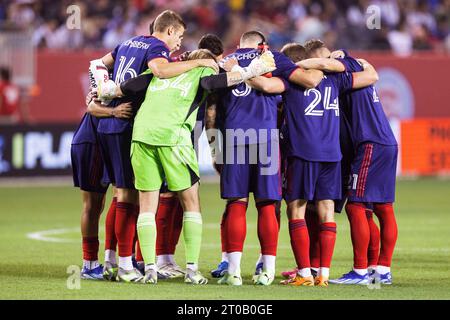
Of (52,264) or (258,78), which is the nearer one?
(258,78)

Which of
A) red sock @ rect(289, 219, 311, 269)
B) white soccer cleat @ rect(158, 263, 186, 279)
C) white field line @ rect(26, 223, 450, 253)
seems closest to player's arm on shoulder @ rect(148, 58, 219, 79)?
red sock @ rect(289, 219, 311, 269)

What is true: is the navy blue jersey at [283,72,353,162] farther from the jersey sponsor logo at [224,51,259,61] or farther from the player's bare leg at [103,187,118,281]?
the player's bare leg at [103,187,118,281]

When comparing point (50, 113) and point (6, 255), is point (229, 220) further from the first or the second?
point (50, 113)

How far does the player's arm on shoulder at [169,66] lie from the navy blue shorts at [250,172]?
79cm

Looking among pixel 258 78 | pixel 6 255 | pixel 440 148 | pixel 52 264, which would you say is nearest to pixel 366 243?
pixel 258 78

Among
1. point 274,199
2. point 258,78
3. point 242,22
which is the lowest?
point 274,199

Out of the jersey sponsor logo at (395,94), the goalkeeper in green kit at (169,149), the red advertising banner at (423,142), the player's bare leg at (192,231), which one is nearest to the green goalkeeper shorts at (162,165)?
the goalkeeper in green kit at (169,149)

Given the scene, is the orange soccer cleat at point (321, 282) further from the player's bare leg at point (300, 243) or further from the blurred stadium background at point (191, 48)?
the blurred stadium background at point (191, 48)

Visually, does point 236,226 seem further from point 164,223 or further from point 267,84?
point 267,84

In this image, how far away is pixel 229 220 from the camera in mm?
9336

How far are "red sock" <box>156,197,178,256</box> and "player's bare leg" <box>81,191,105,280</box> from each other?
579mm

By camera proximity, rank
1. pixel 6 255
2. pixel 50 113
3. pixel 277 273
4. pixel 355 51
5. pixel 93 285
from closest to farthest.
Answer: pixel 93 285 → pixel 277 273 → pixel 6 255 → pixel 50 113 → pixel 355 51

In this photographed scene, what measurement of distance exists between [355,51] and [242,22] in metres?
2.79

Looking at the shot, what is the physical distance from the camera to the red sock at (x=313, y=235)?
32.7 ft
